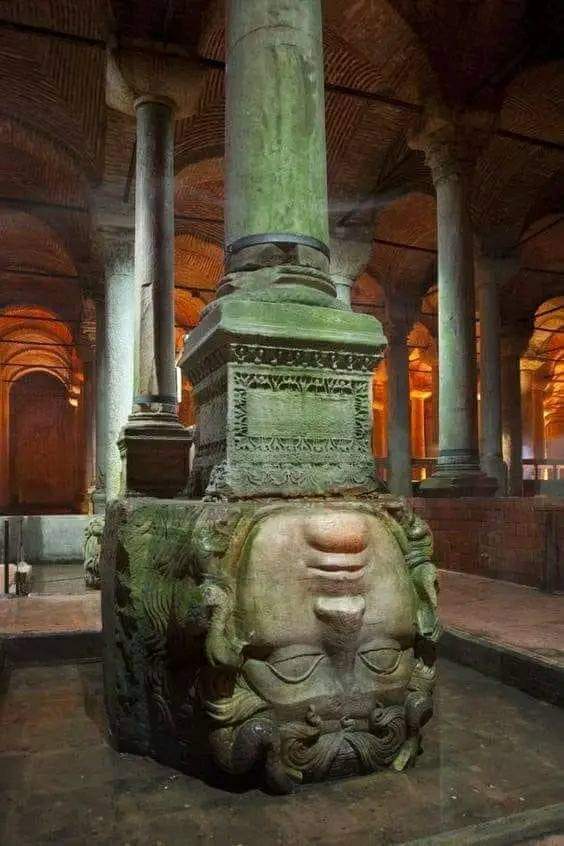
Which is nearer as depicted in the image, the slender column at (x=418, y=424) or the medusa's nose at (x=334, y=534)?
the medusa's nose at (x=334, y=534)

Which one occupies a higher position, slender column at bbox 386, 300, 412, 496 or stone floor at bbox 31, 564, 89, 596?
slender column at bbox 386, 300, 412, 496

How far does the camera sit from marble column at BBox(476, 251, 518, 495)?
1236cm

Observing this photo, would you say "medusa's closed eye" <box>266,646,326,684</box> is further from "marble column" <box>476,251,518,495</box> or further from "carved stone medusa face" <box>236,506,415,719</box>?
"marble column" <box>476,251,518,495</box>

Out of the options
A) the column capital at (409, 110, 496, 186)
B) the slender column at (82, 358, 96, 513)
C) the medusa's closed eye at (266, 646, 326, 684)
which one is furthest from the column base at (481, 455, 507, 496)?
the medusa's closed eye at (266, 646, 326, 684)

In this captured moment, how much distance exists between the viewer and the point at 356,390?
9.75 feet

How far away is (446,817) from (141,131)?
22.2ft

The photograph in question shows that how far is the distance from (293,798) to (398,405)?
42.9 feet

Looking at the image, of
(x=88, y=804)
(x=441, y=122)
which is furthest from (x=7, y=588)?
(x=441, y=122)

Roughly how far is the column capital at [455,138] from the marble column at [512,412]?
29.6 feet

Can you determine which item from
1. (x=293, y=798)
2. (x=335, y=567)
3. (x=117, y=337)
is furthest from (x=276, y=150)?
(x=117, y=337)

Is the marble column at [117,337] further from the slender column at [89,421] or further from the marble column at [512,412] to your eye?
the marble column at [512,412]

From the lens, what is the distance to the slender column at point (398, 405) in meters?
14.2

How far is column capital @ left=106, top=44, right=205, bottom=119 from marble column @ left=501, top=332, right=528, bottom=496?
1191 centimetres

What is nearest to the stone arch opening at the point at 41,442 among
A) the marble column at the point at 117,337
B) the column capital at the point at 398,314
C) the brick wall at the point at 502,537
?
the column capital at the point at 398,314
